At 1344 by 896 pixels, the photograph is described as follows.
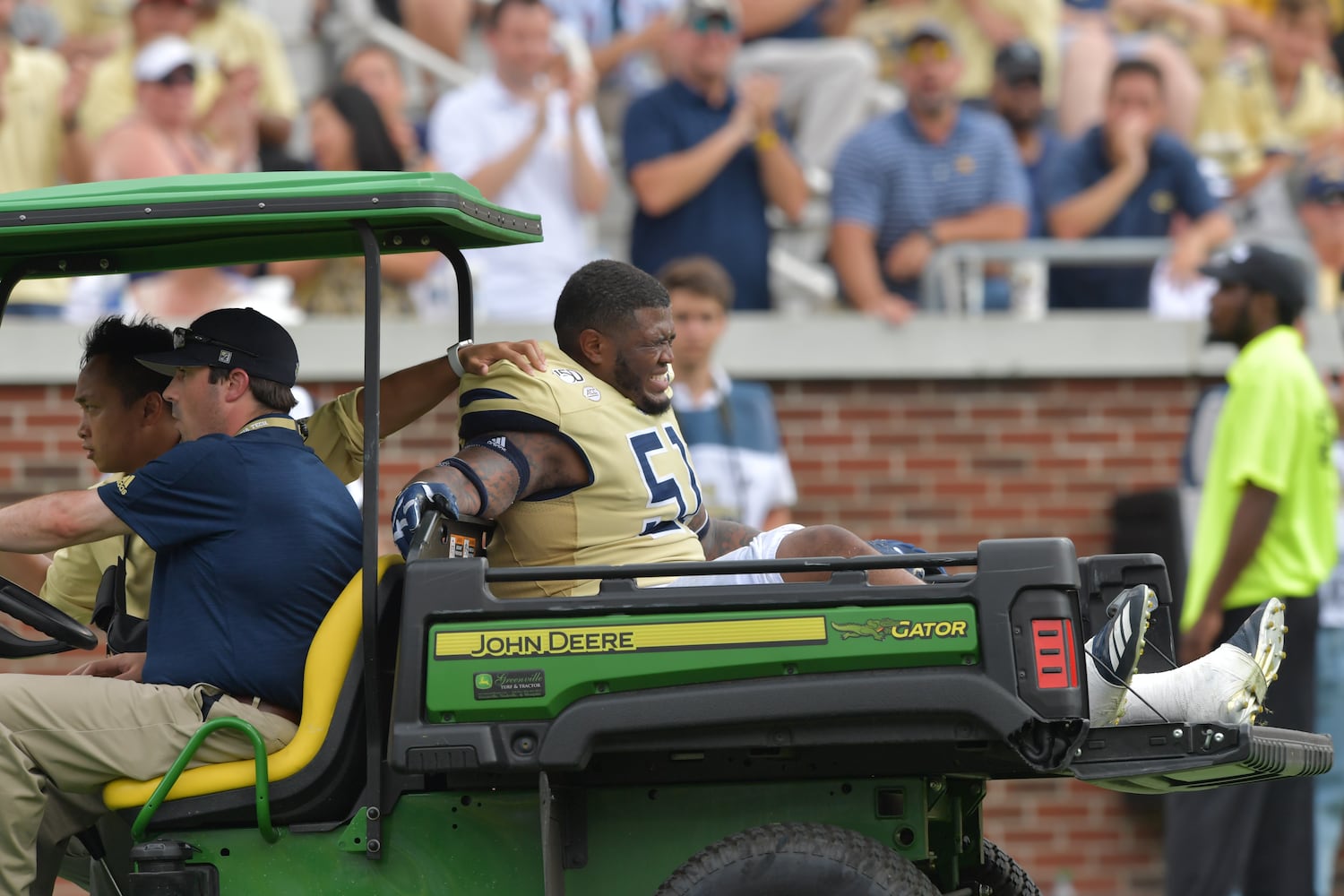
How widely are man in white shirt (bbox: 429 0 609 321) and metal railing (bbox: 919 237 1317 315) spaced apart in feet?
5.43

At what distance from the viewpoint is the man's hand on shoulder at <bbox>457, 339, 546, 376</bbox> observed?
457 centimetres

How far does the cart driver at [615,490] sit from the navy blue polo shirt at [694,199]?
13.6 feet

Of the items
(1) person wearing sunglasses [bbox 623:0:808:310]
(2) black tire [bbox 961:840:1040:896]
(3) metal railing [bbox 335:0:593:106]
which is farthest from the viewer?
(3) metal railing [bbox 335:0:593:106]

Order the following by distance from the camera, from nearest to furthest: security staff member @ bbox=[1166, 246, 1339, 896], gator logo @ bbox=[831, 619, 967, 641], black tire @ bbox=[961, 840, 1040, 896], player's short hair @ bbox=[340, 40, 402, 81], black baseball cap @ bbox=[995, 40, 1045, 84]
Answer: gator logo @ bbox=[831, 619, 967, 641]
black tire @ bbox=[961, 840, 1040, 896]
security staff member @ bbox=[1166, 246, 1339, 896]
player's short hair @ bbox=[340, 40, 402, 81]
black baseball cap @ bbox=[995, 40, 1045, 84]

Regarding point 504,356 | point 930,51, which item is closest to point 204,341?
point 504,356

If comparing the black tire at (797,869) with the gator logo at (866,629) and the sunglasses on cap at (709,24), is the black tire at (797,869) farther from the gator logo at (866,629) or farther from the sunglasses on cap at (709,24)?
the sunglasses on cap at (709,24)

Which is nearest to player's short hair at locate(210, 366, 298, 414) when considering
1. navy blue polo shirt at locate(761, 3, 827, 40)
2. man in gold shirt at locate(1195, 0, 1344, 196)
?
navy blue polo shirt at locate(761, 3, 827, 40)

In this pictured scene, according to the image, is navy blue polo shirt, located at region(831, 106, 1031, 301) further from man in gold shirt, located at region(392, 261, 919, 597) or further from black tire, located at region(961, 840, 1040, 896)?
black tire, located at region(961, 840, 1040, 896)

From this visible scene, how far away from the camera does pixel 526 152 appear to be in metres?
9.00

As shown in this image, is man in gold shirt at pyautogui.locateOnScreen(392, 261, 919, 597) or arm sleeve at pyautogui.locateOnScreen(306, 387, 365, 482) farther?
arm sleeve at pyautogui.locateOnScreen(306, 387, 365, 482)

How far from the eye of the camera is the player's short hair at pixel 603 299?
4.76 meters

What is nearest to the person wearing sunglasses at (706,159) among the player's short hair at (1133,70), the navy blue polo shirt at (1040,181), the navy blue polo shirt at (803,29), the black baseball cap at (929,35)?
the black baseball cap at (929,35)

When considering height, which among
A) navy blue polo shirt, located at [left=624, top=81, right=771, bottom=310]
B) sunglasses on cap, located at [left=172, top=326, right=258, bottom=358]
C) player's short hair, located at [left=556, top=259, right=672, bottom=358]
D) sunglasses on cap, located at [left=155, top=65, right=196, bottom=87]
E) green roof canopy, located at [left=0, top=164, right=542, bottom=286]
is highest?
sunglasses on cap, located at [left=155, top=65, right=196, bottom=87]

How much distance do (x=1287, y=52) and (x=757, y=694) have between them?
350 inches
